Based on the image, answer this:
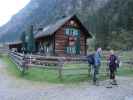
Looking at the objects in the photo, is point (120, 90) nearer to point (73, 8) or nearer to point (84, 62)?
point (84, 62)

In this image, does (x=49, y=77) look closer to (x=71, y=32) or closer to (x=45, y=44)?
(x=71, y=32)

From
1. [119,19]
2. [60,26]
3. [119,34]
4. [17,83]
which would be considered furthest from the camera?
[119,19]

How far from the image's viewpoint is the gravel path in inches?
448

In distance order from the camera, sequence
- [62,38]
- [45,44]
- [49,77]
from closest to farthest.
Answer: [49,77] < [62,38] < [45,44]

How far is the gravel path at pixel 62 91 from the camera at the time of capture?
11375 millimetres

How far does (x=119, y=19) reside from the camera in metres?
64.6

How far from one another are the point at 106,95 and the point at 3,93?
4.45m

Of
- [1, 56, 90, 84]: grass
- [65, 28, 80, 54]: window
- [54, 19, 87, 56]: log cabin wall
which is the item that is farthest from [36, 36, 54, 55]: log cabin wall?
[1, 56, 90, 84]: grass

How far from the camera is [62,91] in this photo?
12656mm

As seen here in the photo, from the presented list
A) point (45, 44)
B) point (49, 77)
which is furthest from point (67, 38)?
point (49, 77)

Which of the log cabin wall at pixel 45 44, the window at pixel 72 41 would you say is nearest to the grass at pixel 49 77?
the log cabin wall at pixel 45 44

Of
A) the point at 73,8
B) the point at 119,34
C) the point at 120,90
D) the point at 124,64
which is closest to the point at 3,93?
the point at 120,90

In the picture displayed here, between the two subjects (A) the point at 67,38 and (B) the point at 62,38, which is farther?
(A) the point at 67,38

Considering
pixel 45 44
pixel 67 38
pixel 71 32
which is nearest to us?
pixel 67 38
